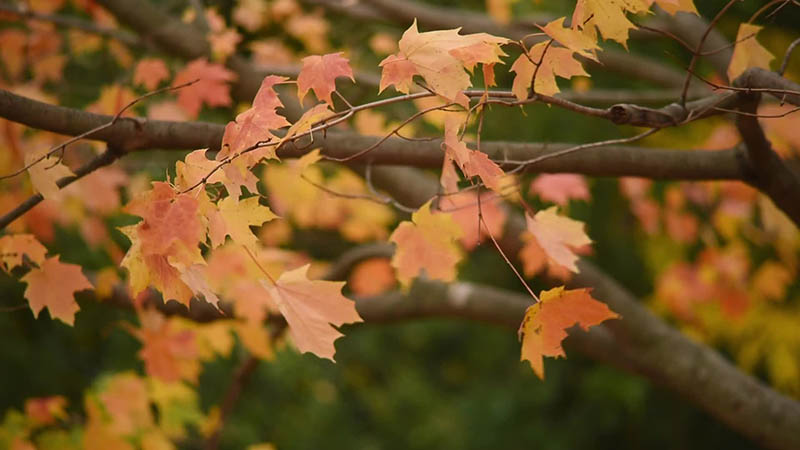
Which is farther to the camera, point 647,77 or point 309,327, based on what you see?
point 647,77

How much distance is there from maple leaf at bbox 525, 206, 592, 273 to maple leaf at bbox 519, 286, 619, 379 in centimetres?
21

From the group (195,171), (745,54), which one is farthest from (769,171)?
(195,171)

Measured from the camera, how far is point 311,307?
4.19ft

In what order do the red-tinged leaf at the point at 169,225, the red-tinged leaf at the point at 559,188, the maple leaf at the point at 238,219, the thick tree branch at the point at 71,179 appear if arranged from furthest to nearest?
the red-tinged leaf at the point at 559,188, the thick tree branch at the point at 71,179, the maple leaf at the point at 238,219, the red-tinged leaf at the point at 169,225

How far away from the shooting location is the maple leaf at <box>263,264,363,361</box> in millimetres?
1231

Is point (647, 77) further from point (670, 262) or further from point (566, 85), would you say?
point (670, 262)

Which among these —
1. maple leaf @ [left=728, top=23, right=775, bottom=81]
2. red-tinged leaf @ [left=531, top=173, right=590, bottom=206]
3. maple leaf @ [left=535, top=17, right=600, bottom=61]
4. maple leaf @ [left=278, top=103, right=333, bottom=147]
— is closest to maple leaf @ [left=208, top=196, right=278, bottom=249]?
maple leaf @ [left=278, top=103, right=333, bottom=147]

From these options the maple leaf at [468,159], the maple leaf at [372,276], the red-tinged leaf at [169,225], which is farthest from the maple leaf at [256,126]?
the maple leaf at [372,276]

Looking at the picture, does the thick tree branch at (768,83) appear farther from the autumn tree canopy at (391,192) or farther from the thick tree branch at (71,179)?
the thick tree branch at (71,179)

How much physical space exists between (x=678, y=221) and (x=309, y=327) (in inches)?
116

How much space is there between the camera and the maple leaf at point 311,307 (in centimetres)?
123

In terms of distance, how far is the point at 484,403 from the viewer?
496cm

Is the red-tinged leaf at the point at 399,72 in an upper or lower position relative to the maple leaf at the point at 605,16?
lower

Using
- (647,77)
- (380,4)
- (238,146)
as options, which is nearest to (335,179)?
(380,4)
